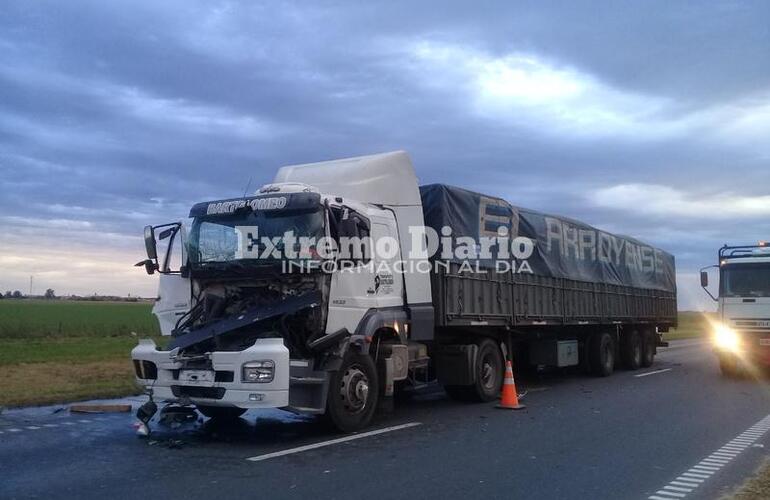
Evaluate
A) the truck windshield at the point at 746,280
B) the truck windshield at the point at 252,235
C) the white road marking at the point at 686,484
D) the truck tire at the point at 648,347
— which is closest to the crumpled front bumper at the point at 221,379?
the truck windshield at the point at 252,235

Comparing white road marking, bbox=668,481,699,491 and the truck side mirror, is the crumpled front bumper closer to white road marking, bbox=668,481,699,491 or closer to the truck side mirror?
the truck side mirror

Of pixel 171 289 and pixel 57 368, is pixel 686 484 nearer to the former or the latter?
pixel 171 289

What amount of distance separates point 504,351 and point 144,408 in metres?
6.84

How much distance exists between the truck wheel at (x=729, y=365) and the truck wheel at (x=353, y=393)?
1125 cm

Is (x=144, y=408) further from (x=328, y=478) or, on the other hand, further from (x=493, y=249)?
(x=493, y=249)

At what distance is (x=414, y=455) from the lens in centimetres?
782

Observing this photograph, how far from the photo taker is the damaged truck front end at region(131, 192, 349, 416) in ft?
26.2

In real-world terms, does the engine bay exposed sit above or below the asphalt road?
above

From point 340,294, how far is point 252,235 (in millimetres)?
1373

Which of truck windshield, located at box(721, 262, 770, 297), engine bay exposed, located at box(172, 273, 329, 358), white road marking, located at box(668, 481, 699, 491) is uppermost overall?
truck windshield, located at box(721, 262, 770, 297)

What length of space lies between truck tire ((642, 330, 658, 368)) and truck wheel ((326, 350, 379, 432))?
1337 centimetres

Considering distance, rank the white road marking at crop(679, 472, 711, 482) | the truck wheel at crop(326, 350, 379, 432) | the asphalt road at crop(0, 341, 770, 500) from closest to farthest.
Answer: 1. the asphalt road at crop(0, 341, 770, 500)
2. the white road marking at crop(679, 472, 711, 482)
3. the truck wheel at crop(326, 350, 379, 432)

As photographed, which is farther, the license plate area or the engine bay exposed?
the engine bay exposed

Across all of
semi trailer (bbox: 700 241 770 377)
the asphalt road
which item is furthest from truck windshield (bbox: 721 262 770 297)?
the asphalt road
